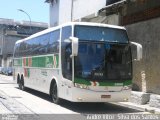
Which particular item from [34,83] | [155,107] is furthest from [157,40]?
[34,83]

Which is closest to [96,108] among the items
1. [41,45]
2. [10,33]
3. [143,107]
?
[143,107]

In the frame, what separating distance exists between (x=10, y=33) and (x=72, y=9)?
60.5 meters

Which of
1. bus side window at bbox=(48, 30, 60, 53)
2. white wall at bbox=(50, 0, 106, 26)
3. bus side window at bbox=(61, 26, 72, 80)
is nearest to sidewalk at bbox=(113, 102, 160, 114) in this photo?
bus side window at bbox=(61, 26, 72, 80)

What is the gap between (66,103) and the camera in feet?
57.4

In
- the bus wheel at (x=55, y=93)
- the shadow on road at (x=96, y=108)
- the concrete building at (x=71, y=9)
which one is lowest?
the shadow on road at (x=96, y=108)

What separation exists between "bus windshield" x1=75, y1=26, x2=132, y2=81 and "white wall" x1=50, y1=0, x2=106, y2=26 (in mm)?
9951

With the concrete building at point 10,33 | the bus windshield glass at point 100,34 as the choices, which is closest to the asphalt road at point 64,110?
the bus windshield glass at point 100,34

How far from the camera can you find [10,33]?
90750mm

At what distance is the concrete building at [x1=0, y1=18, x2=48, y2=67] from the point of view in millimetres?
89700

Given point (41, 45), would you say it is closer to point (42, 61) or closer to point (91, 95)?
point (42, 61)

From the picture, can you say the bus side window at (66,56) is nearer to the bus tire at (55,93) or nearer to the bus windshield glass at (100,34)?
the bus windshield glass at (100,34)

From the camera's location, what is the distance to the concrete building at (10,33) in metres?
89.7

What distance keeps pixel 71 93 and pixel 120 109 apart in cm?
228

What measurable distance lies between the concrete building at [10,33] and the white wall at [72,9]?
1845 inches
